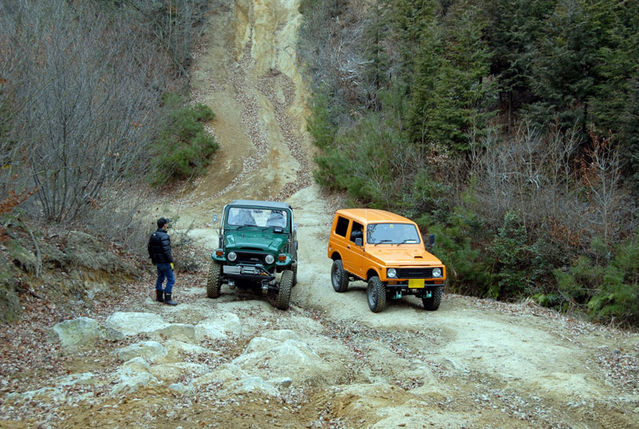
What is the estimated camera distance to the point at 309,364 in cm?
723

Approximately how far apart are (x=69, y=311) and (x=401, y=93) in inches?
738

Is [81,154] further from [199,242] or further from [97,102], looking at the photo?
[199,242]

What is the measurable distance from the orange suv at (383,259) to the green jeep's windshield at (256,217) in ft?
5.70

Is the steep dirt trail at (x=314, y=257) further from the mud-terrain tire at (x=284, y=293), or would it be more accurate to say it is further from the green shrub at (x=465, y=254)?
the green shrub at (x=465, y=254)

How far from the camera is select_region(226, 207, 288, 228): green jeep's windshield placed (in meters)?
12.0

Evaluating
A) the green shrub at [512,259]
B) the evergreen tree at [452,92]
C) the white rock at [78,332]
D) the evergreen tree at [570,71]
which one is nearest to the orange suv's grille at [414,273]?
the green shrub at [512,259]

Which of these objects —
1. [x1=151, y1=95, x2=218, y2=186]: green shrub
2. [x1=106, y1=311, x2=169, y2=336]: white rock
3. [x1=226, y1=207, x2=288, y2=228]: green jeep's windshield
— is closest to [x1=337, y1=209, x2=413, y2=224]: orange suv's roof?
[x1=226, y1=207, x2=288, y2=228]: green jeep's windshield

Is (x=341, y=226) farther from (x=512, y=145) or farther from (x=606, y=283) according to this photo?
(x=512, y=145)

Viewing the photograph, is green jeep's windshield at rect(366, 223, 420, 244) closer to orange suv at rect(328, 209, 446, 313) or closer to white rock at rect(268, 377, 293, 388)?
orange suv at rect(328, 209, 446, 313)

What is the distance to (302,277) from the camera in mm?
14945

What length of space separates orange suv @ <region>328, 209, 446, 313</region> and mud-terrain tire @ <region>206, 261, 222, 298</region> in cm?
311

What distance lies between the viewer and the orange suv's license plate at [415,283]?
10914mm

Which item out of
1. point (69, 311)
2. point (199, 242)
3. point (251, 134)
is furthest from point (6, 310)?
Result: point (251, 134)

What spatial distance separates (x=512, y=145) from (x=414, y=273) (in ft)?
27.6
